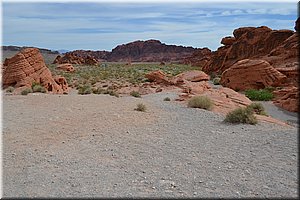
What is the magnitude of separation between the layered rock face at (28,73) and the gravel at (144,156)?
925cm

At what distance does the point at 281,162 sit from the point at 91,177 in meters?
3.22

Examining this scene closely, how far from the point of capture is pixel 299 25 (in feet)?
103

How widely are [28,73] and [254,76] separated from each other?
14362 mm

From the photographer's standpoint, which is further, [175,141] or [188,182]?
[175,141]

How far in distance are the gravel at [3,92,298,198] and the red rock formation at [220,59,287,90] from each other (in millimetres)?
13358

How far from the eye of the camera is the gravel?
15.3ft

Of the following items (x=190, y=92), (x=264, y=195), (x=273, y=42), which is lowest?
(x=264, y=195)

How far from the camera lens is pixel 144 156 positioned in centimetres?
622

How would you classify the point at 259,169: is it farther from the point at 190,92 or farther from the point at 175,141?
the point at 190,92

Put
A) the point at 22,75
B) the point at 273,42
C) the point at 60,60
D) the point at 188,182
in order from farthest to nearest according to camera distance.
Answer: the point at 60,60, the point at 273,42, the point at 22,75, the point at 188,182

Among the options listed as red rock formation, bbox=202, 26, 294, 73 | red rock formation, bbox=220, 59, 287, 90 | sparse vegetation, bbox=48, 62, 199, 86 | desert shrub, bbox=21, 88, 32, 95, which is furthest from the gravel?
red rock formation, bbox=202, 26, 294, 73

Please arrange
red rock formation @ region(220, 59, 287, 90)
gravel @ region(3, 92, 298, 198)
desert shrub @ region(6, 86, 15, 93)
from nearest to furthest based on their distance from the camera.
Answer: gravel @ region(3, 92, 298, 198), desert shrub @ region(6, 86, 15, 93), red rock formation @ region(220, 59, 287, 90)

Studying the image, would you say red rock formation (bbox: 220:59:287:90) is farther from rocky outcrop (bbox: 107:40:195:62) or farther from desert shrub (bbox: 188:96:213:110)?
rocky outcrop (bbox: 107:40:195:62)

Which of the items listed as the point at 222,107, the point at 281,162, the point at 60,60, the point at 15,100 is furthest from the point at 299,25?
the point at 60,60
